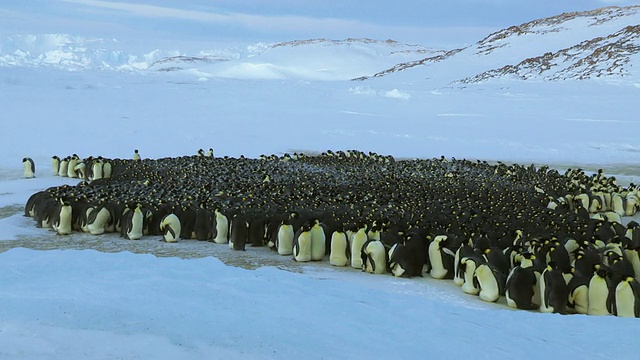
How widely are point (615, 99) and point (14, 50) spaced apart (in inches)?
5032

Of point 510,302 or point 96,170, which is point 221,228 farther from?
point 96,170

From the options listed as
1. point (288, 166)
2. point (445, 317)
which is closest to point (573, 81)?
point (288, 166)

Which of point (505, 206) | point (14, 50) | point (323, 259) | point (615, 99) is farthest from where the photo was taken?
point (14, 50)

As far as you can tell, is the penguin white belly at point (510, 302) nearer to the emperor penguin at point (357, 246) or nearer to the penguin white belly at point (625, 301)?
the penguin white belly at point (625, 301)

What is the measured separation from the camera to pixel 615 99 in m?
34.8

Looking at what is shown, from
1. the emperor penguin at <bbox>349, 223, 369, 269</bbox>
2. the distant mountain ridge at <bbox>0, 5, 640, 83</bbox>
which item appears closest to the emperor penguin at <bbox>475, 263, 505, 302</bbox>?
the emperor penguin at <bbox>349, 223, 369, 269</bbox>

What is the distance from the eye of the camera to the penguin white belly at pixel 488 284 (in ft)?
20.1

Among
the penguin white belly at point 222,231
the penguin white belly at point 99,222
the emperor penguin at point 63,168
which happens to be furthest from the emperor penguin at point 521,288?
the emperor penguin at point 63,168

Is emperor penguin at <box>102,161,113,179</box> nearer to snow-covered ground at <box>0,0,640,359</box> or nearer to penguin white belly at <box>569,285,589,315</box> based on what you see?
snow-covered ground at <box>0,0,640,359</box>

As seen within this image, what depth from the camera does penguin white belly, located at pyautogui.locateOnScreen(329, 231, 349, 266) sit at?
24.5 ft

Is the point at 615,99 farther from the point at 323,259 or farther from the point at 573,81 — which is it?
the point at 323,259

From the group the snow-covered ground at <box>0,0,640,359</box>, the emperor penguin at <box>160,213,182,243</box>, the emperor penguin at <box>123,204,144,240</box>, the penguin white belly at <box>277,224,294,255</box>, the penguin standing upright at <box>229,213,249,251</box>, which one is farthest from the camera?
the emperor penguin at <box>123,204,144,240</box>

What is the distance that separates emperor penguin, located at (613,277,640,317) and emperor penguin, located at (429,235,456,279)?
1720mm

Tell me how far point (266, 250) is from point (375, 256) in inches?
66.4
